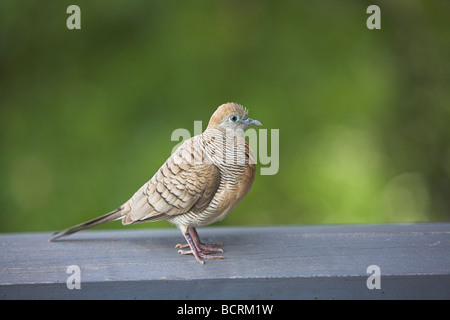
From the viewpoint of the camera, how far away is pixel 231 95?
109 inches

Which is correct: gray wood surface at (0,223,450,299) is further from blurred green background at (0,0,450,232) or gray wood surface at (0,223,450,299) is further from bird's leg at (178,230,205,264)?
blurred green background at (0,0,450,232)

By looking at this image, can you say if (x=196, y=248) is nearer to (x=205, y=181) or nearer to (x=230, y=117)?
(x=205, y=181)

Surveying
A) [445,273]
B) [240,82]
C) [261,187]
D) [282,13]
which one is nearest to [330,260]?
[445,273]

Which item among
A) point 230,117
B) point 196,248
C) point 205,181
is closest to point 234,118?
point 230,117

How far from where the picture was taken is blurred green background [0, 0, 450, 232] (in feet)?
8.91

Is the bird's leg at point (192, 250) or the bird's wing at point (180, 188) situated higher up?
the bird's wing at point (180, 188)

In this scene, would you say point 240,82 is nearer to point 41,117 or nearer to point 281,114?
point 281,114

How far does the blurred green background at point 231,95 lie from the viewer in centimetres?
271

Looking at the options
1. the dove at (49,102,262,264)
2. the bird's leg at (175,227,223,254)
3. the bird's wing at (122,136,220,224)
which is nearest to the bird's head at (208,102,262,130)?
the dove at (49,102,262,264)

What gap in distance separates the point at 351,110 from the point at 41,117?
1.71 m

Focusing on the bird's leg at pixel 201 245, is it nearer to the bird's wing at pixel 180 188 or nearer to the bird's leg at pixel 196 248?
the bird's leg at pixel 196 248

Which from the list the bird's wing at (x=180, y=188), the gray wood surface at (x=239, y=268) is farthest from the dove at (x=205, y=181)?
the gray wood surface at (x=239, y=268)

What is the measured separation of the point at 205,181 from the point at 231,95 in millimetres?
1280

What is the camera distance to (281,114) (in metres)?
2.80
